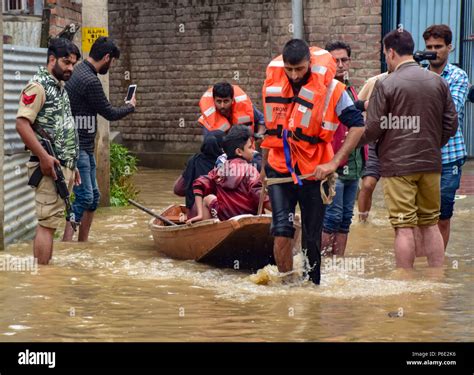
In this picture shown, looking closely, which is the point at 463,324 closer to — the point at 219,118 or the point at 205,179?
the point at 205,179

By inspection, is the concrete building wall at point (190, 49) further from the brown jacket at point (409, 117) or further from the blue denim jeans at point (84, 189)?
the brown jacket at point (409, 117)

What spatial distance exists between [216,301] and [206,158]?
8.00ft

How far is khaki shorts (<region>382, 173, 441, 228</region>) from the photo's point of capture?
866 centimetres

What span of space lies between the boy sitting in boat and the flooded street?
566 mm

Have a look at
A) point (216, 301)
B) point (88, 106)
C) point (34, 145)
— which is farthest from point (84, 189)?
point (216, 301)

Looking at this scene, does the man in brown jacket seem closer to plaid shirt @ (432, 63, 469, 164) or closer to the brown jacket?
the brown jacket

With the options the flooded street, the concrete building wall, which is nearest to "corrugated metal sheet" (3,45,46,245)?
the flooded street

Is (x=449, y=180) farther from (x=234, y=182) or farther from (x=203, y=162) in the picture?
(x=203, y=162)

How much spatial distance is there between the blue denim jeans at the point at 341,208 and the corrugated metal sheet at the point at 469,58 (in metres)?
8.25

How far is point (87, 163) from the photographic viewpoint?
1052 cm

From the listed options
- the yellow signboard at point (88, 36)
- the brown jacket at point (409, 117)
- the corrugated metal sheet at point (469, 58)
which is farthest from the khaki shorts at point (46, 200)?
the corrugated metal sheet at point (469, 58)
